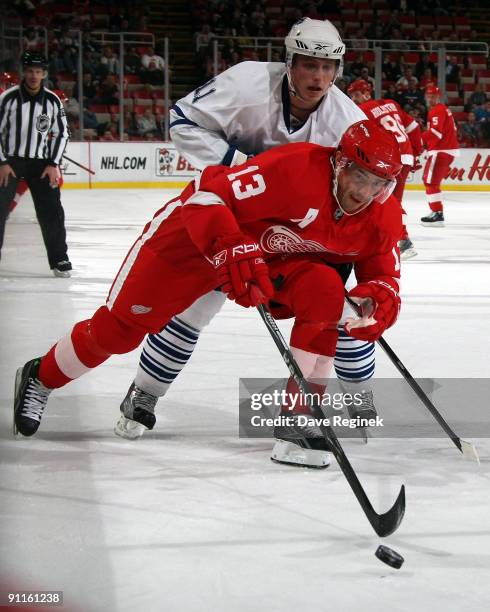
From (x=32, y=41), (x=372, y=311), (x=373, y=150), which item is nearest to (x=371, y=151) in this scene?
(x=373, y=150)

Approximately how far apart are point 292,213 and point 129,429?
673mm

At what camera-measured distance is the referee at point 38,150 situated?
5.11 metres

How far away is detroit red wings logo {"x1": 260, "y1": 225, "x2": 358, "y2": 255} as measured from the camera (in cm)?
234

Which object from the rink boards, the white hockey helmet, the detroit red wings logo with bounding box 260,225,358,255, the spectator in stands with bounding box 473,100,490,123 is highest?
the white hockey helmet

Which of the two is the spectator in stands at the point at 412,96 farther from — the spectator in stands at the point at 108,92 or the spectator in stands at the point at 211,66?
the spectator in stands at the point at 108,92

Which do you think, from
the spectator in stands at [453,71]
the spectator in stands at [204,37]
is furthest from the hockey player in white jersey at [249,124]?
the spectator in stands at [204,37]

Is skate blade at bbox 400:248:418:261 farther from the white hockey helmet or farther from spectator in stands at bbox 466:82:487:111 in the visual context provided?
spectator in stands at bbox 466:82:487:111

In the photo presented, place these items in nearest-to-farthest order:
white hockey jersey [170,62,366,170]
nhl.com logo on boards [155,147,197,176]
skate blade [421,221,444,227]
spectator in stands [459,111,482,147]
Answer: white hockey jersey [170,62,366,170] → skate blade [421,221,444,227] → nhl.com logo on boards [155,147,197,176] → spectator in stands [459,111,482,147]

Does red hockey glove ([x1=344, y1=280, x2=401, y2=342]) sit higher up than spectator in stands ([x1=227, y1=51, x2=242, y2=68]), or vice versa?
red hockey glove ([x1=344, y1=280, x2=401, y2=342])

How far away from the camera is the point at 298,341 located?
228 centimetres

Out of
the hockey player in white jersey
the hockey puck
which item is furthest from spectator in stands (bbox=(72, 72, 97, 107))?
the hockey puck

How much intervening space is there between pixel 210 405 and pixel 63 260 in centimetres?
253

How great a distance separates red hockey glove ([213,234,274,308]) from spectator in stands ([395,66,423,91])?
1100cm

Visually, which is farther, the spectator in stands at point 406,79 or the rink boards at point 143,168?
the spectator in stands at point 406,79
